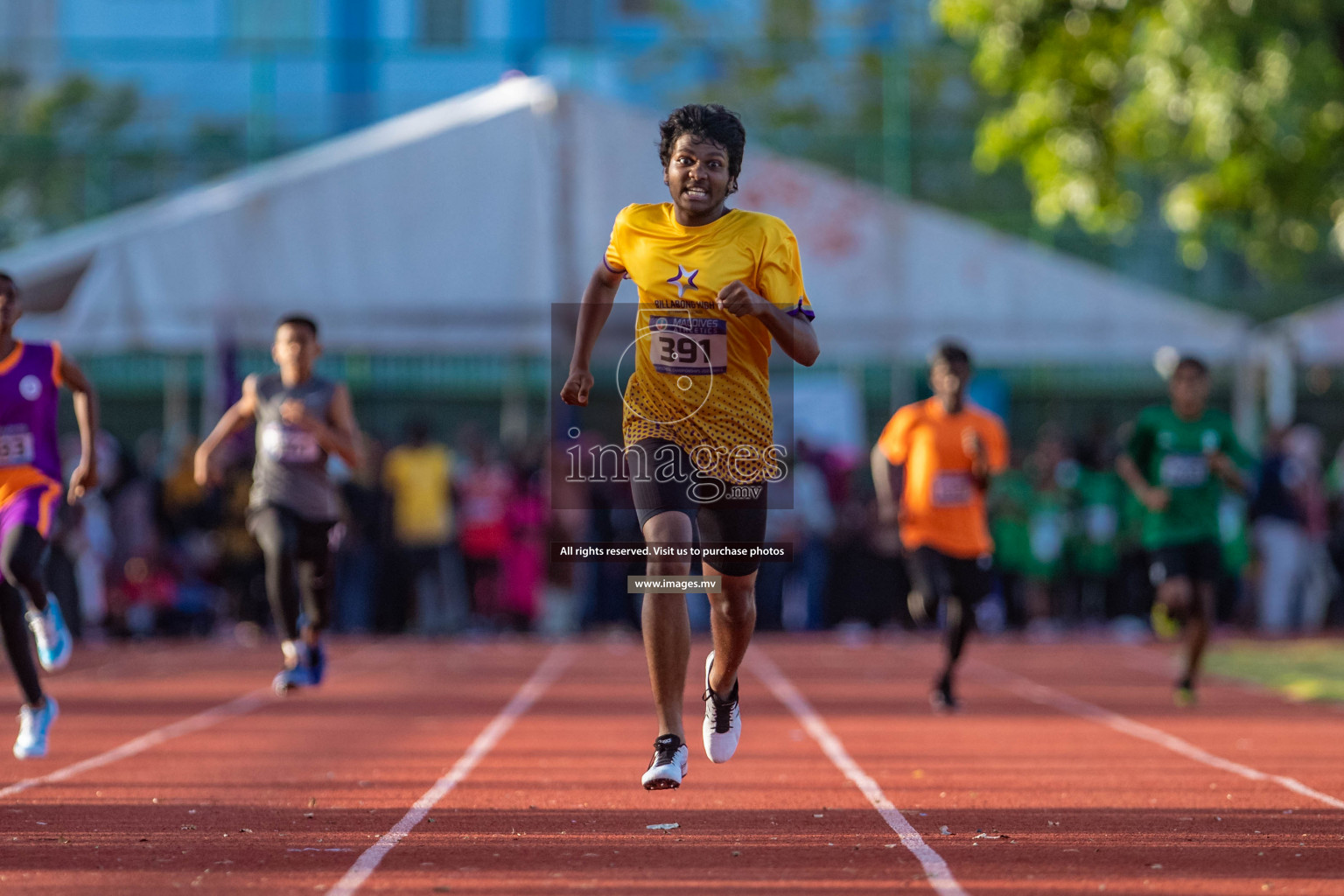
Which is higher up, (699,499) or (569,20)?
(569,20)

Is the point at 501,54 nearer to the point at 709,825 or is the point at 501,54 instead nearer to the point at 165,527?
the point at 165,527

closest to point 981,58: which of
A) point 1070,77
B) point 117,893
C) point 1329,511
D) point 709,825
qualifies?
point 1070,77

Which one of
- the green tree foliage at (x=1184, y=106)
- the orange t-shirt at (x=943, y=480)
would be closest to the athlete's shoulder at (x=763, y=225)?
the orange t-shirt at (x=943, y=480)

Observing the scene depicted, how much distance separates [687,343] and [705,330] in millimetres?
71

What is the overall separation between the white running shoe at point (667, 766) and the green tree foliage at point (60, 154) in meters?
18.9

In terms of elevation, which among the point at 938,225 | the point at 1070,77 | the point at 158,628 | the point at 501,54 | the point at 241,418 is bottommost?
the point at 158,628

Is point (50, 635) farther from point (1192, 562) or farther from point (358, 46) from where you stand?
point (358, 46)

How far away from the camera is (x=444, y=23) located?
84.6 feet

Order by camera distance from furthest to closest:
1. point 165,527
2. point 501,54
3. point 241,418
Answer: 1. point 501,54
2. point 165,527
3. point 241,418

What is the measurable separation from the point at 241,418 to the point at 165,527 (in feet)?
27.5

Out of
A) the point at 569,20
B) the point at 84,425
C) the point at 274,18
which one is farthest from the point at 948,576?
the point at 274,18

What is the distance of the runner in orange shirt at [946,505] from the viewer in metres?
11.8

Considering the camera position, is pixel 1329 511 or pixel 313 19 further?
pixel 313 19

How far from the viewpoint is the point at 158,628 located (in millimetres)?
19031
